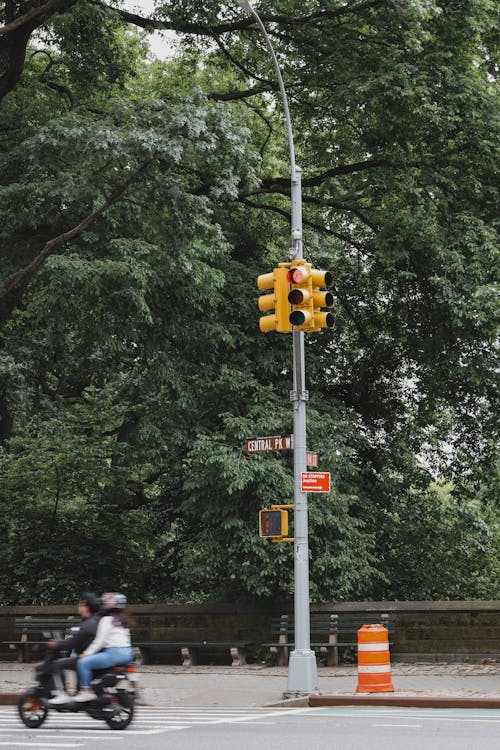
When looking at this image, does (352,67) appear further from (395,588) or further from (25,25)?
(395,588)

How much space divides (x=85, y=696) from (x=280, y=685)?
5516mm

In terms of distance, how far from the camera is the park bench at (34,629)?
2155 centimetres

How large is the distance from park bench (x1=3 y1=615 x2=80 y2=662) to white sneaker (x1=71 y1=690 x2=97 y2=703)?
955 cm

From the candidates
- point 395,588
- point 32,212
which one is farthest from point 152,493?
point 32,212

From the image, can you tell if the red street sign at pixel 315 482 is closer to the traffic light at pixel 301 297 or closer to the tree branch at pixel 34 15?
the traffic light at pixel 301 297

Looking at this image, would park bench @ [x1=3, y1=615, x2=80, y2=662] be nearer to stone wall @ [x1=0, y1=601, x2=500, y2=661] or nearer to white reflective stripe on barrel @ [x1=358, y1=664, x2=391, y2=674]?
stone wall @ [x1=0, y1=601, x2=500, y2=661]

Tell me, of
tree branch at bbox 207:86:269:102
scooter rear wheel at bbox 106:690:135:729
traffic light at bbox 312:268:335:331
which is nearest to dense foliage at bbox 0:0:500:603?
tree branch at bbox 207:86:269:102

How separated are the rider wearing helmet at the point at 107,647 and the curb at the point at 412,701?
149 inches

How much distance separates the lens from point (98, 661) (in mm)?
11461

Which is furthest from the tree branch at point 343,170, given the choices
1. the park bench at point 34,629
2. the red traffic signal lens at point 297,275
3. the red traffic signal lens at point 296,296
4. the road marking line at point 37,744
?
the road marking line at point 37,744

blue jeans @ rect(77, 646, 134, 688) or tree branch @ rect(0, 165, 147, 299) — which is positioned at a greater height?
tree branch @ rect(0, 165, 147, 299)

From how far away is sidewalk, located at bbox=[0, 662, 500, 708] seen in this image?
1419 cm

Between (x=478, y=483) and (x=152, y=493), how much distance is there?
11337mm

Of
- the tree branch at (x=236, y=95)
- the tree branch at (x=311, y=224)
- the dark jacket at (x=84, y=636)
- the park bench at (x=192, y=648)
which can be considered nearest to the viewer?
the dark jacket at (x=84, y=636)
